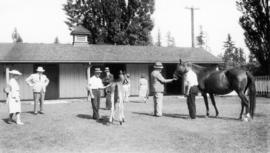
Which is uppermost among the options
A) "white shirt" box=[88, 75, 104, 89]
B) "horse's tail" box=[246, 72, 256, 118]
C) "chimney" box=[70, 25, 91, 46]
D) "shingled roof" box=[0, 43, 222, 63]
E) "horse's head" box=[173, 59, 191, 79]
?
"chimney" box=[70, 25, 91, 46]

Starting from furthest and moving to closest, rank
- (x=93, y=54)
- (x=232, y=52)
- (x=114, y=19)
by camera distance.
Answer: (x=232, y=52)
(x=114, y=19)
(x=93, y=54)

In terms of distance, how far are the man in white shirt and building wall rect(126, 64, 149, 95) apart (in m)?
10.5

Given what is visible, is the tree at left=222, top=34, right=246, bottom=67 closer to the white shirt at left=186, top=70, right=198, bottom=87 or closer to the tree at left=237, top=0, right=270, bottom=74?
the tree at left=237, top=0, right=270, bottom=74

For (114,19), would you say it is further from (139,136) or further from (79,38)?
(139,136)

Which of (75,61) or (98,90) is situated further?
(75,61)

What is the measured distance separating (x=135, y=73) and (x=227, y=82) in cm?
1104

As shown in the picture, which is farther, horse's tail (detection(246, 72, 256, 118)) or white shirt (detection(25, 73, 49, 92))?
white shirt (detection(25, 73, 49, 92))

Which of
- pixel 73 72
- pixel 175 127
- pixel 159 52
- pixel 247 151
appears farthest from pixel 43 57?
pixel 247 151

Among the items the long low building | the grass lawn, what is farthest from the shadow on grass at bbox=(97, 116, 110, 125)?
the long low building

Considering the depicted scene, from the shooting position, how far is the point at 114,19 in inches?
1320

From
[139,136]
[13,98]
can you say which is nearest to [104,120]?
[139,136]

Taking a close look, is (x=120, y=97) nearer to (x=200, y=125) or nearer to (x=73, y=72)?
(x=200, y=125)

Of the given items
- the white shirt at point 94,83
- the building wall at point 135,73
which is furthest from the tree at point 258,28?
the white shirt at point 94,83

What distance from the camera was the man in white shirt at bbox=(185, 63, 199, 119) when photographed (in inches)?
371
